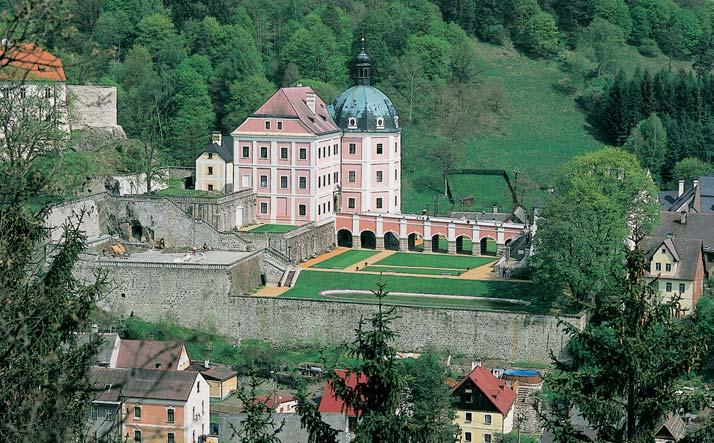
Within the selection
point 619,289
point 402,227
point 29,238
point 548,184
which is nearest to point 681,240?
point 402,227

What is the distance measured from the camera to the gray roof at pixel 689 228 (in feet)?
156

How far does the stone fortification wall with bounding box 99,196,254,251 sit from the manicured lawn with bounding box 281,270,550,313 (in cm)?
349

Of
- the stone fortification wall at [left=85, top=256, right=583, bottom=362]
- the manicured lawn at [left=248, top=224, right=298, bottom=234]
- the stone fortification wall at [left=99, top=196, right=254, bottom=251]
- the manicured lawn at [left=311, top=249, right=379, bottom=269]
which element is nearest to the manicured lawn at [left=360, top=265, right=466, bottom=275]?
the manicured lawn at [left=311, top=249, right=379, bottom=269]

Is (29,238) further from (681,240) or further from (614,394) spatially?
(681,240)

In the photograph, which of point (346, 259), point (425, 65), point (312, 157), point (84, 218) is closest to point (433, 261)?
point (346, 259)

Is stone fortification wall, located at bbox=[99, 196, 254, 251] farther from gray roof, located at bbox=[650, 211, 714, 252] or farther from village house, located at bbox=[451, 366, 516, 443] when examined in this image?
gray roof, located at bbox=[650, 211, 714, 252]

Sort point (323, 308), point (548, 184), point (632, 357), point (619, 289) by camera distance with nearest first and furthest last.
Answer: point (632, 357) → point (619, 289) → point (323, 308) → point (548, 184)

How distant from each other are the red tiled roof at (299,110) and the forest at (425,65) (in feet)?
21.1

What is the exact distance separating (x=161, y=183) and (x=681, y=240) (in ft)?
68.6

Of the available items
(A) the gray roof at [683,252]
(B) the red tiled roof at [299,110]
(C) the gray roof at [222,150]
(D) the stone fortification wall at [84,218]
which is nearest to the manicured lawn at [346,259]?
(B) the red tiled roof at [299,110]

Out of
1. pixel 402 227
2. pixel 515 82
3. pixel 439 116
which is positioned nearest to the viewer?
pixel 402 227

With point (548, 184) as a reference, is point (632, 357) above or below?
below

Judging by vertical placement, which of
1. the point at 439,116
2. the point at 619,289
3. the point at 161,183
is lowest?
the point at 619,289

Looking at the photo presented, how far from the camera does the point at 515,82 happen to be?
262ft
